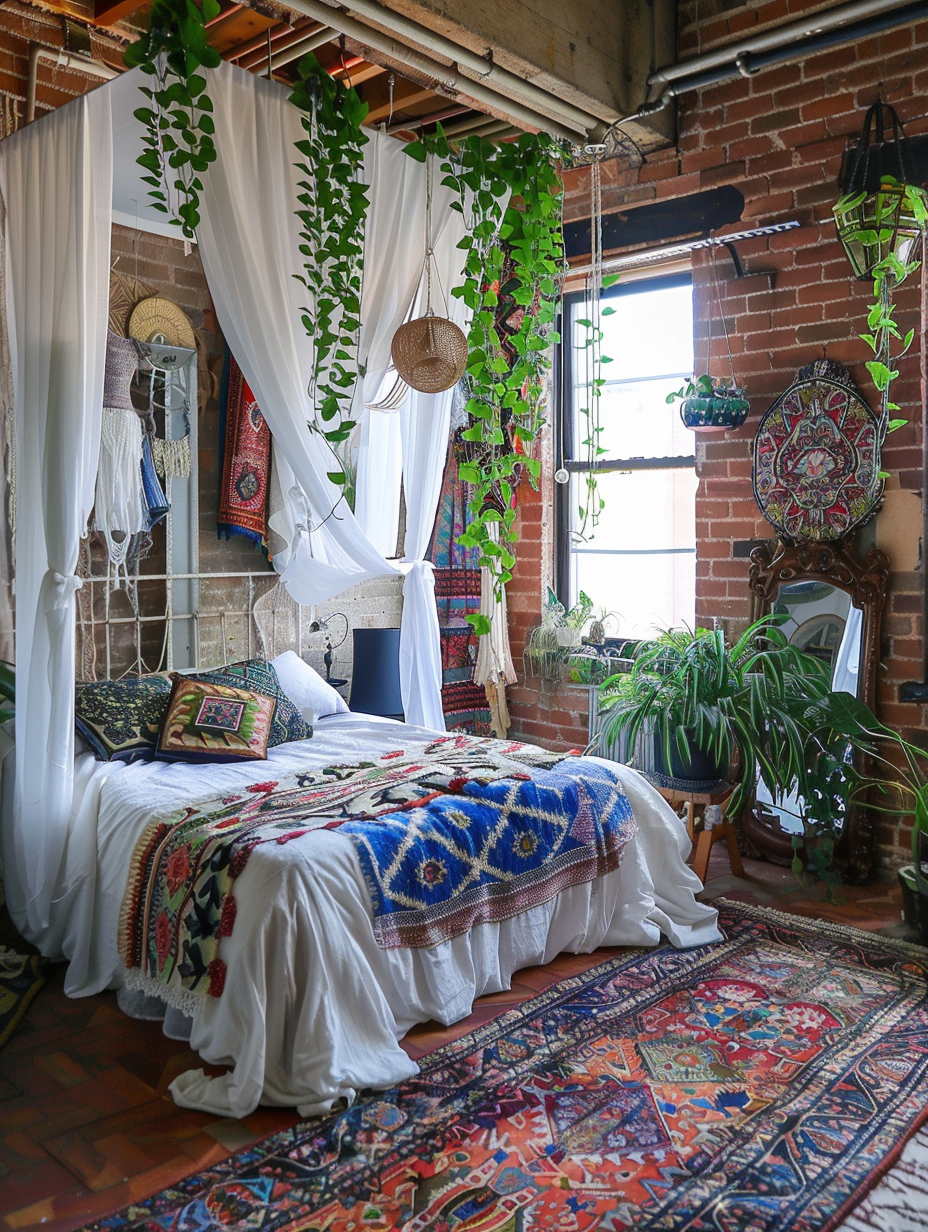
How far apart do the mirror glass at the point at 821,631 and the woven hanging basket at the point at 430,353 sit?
5.76 feet

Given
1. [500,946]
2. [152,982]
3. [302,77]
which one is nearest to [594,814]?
[500,946]

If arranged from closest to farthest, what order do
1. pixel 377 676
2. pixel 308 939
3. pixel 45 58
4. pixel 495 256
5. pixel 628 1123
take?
pixel 628 1123, pixel 308 939, pixel 495 256, pixel 45 58, pixel 377 676

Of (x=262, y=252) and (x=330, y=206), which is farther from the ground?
(x=330, y=206)

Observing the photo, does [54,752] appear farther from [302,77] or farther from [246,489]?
[302,77]

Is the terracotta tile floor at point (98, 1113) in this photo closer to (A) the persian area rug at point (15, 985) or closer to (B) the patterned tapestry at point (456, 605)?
(A) the persian area rug at point (15, 985)

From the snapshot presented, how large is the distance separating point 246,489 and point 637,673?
6.00 feet

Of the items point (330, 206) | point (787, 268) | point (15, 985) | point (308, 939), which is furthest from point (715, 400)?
point (15, 985)

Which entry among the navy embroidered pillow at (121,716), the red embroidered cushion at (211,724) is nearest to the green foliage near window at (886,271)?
the red embroidered cushion at (211,724)

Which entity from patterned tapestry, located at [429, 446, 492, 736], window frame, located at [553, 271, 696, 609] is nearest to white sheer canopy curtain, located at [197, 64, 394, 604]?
patterned tapestry, located at [429, 446, 492, 736]

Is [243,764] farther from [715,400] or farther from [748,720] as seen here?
[715,400]

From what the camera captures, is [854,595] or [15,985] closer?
[15,985]

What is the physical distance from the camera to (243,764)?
370 cm

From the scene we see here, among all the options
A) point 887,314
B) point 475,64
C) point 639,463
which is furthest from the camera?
point 639,463

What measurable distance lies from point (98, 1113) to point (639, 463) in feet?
11.9
